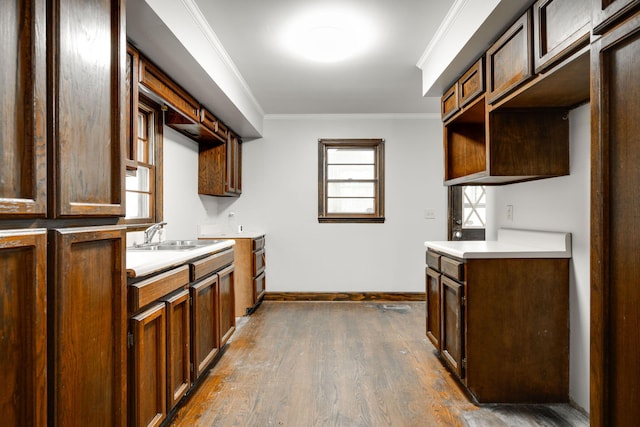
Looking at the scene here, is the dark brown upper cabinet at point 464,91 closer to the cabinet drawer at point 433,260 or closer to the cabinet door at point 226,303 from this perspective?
the cabinet drawer at point 433,260

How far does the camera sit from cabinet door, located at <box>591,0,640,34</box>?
919 mm

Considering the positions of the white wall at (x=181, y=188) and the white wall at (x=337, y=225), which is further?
the white wall at (x=337, y=225)

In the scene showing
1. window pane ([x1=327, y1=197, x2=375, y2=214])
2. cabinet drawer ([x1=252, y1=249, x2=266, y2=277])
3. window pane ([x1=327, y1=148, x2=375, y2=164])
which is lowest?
cabinet drawer ([x1=252, y1=249, x2=266, y2=277])

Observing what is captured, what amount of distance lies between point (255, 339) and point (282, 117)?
2778mm

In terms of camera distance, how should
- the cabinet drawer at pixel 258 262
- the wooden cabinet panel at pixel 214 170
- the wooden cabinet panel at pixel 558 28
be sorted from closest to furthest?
the wooden cabinet panel at pixel 558 28
the wooden cabinet panel at pixel 214 170
the cabinet drawer at pixel 258 262

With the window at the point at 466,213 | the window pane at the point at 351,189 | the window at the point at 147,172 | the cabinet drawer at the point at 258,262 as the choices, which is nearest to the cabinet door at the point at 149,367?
the window at the point at 147,172

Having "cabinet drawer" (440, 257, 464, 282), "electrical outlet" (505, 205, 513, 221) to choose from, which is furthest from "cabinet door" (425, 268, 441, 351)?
"electrical outlet" (505, 205, 513, 221)

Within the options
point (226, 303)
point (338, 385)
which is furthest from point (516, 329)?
point (226, 303)

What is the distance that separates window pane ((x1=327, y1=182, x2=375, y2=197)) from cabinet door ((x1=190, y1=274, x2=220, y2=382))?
2.61 meters

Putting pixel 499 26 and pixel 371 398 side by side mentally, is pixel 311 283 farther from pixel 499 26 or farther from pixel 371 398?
pixel 499 26

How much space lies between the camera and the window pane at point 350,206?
16.6ft

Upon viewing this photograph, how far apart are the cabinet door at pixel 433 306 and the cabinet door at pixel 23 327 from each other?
2302 mm

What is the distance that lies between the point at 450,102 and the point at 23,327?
291 cm

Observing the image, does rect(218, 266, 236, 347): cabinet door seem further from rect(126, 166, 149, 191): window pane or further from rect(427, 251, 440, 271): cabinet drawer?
rect(427, 251, 440, 271): cabinet drawer
